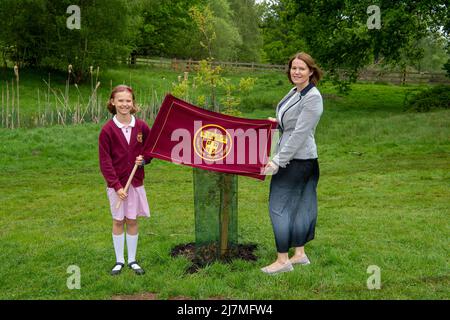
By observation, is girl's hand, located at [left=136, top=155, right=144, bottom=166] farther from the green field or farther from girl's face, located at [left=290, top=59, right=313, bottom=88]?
girl's face, located at [left=290, top=59, right=313, bottom=88]

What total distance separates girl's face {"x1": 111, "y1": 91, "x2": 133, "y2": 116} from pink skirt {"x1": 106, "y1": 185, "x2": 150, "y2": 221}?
74cm

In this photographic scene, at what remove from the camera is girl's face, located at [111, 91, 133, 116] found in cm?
521

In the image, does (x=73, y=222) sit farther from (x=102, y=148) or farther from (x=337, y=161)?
(x=337, y=161)

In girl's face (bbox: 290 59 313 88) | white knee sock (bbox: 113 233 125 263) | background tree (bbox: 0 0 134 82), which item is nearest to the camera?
girl's face (bbox: 290 59 313 88)

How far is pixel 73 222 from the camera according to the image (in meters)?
8.10

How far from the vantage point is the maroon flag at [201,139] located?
5262mm

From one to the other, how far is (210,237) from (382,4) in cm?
1703

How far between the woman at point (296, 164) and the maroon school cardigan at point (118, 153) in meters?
1.23

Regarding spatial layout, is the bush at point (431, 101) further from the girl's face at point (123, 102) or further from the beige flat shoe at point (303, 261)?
the girl's face at point (123, 102)

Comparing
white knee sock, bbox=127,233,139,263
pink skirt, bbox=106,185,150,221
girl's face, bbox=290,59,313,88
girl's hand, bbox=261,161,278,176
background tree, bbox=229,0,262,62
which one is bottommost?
white knee sock, bbox=127,233,139,263

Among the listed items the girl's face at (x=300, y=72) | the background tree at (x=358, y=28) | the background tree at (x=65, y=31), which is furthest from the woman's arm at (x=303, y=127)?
the background tree at (x=65, y=31)

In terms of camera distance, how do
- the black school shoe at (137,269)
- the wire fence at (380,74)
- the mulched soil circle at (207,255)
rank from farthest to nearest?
the wire fence at (380,74)
the mulched soil circle at (207,255)
the black school shoe at (137,269)

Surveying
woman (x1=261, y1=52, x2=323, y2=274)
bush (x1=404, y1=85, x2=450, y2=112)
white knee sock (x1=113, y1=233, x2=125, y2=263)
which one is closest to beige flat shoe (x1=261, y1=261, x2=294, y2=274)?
woman (x1=261, y1=52, x2=323, y2=274)
